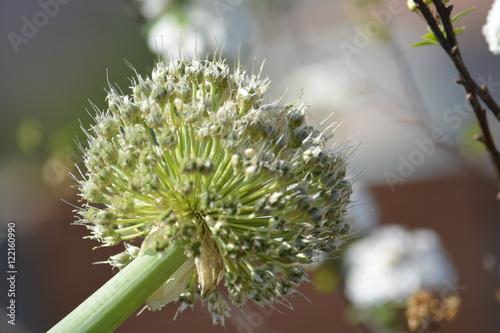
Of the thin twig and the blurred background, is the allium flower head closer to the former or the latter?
the thin twig

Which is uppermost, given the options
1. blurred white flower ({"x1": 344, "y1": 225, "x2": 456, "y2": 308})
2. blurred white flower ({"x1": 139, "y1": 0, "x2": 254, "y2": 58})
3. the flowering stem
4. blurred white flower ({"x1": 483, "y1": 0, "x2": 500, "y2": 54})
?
blurred white flower ({"x1": 139, "y1": 0, "x2": 254, "y2": 58})

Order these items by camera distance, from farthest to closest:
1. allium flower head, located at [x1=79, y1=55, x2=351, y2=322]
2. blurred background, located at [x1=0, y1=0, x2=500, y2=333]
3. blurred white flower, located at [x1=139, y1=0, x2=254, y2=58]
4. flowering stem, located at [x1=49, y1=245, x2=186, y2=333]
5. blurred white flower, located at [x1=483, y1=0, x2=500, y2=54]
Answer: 1. blurred background, located at [x1=0, y1=0, x2=500, y2=333]
2. blurred white flower, located at [x1=139, y1=0, x2=254, y2=58]
3. blurred white flower, located at [x1=483, y1=0, x2=500, y2=54]
4. allium flower head, located at [x1=79, y1=55, x2=351, y2=322]
5. flowering stem, located at [x1=49, y1=245, x2=186, y2=333]

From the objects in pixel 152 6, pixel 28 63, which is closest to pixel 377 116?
pixel 28 63

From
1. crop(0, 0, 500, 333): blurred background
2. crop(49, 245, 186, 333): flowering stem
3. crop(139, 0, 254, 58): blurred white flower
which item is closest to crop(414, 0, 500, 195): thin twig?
crop(49, 245, 186, 333): flowering stem

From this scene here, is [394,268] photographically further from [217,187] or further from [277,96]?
[217,187]

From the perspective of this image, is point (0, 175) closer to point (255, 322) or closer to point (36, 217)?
point (36, 217)

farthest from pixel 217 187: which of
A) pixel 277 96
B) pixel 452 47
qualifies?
pixel 277 96
